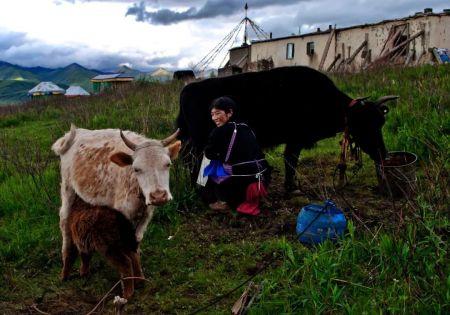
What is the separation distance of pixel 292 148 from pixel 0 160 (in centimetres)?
486

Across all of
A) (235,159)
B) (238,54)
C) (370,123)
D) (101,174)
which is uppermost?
(238,54)

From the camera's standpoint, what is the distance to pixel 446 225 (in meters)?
3.63

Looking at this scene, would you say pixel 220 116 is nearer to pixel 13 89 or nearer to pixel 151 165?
pixel 151 165

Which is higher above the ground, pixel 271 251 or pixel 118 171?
pixel 118 171

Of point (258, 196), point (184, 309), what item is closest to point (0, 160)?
point (258, 196)

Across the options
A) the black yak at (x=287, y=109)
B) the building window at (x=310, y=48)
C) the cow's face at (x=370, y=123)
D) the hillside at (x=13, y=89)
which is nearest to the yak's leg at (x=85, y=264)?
the black yak at (x=287, y=109)

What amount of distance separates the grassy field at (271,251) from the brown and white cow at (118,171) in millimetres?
578

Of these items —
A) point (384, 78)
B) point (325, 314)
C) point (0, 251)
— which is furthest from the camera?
point (384, 78)

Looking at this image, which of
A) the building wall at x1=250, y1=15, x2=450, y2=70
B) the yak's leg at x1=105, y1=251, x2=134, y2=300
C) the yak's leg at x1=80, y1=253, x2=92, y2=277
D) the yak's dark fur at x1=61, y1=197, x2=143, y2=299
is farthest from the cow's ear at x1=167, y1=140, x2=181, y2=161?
the building wall at x1=250, y1=15, x2=450, y2=70

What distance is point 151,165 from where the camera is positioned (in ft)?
11.5

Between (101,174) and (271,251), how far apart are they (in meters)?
1.75

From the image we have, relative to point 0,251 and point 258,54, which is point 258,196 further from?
point 258,54

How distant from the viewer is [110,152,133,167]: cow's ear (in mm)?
3577

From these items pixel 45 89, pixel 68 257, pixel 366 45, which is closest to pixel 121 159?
pixel 68 257
